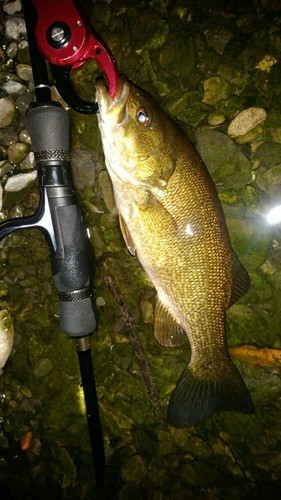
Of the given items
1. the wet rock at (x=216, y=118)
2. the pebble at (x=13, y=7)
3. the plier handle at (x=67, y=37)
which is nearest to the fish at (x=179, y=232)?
the plier handle at (x=67, y=37)

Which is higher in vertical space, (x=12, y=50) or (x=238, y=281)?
(x=12, y=50)

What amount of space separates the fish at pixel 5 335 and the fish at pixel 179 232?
112 centimetres

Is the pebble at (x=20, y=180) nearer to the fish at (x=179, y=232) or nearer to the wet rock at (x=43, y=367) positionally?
the fish at (x=179, y=232)

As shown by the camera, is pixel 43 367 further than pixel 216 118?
Yes

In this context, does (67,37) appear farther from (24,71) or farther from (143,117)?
(24,71)

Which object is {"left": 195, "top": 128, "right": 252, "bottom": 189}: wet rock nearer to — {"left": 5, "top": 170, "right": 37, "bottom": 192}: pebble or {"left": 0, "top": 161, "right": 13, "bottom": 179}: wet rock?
{"left": 5, "top": 170, "right": 37, "bottom": 192}: pebble

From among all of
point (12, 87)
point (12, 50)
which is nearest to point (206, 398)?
point (12, 87)

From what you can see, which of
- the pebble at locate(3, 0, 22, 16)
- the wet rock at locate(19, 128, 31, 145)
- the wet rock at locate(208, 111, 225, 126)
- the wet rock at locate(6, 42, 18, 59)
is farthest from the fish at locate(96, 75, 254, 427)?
the pebble at locate(3, 0, 22, 16)

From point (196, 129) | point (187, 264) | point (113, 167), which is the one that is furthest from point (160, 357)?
point (196, 129)

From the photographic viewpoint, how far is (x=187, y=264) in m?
1.74

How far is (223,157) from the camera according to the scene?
2021 millimetres

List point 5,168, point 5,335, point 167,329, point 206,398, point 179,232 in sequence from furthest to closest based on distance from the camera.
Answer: point 5,335 < point 5,168 < point 167,329 < point 206,398 < point 179,232

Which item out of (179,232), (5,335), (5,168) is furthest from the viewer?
(5,335)

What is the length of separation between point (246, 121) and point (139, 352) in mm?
1621
